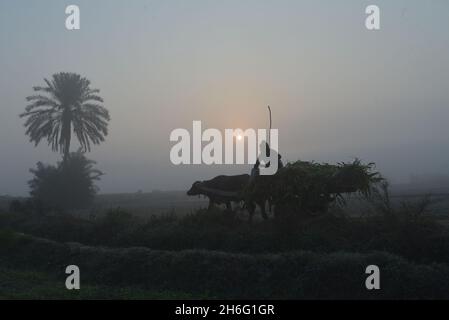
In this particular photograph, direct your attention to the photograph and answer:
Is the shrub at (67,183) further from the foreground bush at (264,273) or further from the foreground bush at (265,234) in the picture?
the foreground bush at (264,273)

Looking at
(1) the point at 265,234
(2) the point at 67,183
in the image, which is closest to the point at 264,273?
(1) the point at 265,234

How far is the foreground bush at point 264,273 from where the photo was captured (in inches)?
381

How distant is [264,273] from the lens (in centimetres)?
1087

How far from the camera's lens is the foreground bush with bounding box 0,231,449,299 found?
9.68 m

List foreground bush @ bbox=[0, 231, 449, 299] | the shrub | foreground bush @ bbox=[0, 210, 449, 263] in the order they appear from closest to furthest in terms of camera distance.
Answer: foreground bush @ bbox=[0, 231, 449, 299], foreground bush @ bbox=[0, 210, 449, 263], the shrub

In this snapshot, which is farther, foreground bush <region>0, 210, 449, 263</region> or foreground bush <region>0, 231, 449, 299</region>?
foreground bush <region>0, 210, 449, 263</region>

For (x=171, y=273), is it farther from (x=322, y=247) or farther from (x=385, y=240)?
(x=385, y=240)

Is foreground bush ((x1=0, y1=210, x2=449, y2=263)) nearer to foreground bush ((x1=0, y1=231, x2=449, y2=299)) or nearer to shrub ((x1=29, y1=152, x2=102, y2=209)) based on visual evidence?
foreground bush ((x1=0, y1=231, x2=449, y2=299))

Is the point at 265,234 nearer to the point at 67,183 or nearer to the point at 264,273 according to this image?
the point at 264,273

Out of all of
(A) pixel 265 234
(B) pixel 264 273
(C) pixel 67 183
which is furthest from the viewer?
(C) pixel 67 183

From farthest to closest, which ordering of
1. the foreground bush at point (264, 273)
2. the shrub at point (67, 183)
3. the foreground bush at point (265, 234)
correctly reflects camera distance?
1. the shrub at point (67, 183)
2. the foreground bush at point (265, 234)
3. the foreground bush at point (264, 273)

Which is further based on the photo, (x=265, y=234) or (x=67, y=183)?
(x=67, y=183)

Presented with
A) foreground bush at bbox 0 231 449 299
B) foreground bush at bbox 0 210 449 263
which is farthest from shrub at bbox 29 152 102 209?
foreground bush at bbox 0 231 449 299

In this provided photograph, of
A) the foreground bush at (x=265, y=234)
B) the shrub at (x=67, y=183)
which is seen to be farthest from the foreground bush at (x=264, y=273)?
the shrub at (x=67, y=183)
